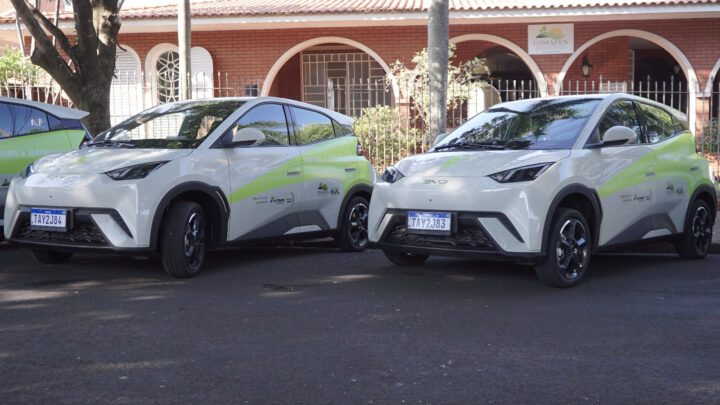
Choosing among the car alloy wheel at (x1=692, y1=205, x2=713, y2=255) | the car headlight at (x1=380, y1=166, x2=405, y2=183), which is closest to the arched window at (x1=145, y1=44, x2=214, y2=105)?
the car headlight at (x1=380, y1=166, x2=405, y2=183)

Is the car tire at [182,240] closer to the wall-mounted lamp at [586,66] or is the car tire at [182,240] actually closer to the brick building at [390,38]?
the brick building at [390,38]

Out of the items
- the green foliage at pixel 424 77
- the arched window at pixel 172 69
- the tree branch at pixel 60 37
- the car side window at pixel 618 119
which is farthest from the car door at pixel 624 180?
the arched window at pixel 172 69

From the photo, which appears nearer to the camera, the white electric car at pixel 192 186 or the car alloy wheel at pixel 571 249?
the car alloy wheel at pixel 571 249

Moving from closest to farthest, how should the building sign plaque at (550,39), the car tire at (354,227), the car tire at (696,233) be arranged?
the car tire at (696,233), the car tire at (354,227), the building sign plaque at (550,39)

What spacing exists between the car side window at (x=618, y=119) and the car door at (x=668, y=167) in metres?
0.15

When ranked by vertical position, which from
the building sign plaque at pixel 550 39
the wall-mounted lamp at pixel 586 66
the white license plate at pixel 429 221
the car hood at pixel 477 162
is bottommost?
the white license plate at pixel 429 221

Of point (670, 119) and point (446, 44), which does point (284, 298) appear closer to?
point (670, 119)

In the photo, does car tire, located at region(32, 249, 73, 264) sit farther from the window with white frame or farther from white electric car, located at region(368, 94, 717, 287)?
the window with white frame

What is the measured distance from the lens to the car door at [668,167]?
23.7ft

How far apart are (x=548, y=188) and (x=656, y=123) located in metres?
2.13

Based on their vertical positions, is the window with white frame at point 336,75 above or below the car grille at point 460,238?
above

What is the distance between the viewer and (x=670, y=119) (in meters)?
7.79

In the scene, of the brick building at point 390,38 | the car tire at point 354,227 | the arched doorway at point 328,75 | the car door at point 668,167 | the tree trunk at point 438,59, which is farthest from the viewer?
the arched doorway at point 328,75

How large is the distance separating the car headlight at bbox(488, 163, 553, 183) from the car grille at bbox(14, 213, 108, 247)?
301 cm
